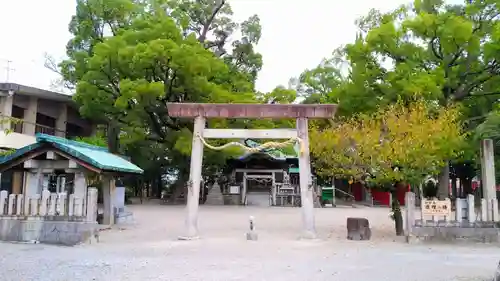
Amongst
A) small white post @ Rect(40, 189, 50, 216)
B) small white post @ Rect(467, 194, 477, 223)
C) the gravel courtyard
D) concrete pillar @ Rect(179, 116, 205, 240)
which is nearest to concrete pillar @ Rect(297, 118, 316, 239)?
the gravel courtyard

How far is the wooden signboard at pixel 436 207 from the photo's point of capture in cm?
1318

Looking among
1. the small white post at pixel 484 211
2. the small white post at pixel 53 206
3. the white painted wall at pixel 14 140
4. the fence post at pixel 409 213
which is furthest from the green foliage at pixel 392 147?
the white painted wall at pixel 14 140

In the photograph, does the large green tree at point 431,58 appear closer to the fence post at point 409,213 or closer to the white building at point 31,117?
the fence post at point 409,213

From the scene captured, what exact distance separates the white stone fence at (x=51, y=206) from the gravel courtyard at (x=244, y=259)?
1.00 meters

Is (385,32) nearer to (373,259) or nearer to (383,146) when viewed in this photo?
(383,146)

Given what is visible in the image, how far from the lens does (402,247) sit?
1217 centimetres

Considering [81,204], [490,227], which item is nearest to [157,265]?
[81,204]

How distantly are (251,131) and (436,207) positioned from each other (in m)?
6.13

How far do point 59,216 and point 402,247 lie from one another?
9854mm

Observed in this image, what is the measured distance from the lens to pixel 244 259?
10.0 m

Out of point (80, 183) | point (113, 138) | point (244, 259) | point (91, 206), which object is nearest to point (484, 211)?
point (244, 259)

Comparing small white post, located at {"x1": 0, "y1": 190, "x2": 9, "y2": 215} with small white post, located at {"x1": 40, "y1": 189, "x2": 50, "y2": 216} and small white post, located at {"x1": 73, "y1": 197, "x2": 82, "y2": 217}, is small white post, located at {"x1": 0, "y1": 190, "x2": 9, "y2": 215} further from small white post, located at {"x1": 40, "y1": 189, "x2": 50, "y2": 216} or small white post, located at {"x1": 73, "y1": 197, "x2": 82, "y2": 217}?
small white post, located at {"x1": 73, "y1": 197, "x2": 82, "y2": 217}

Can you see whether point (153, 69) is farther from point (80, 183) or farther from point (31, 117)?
point (80, 183)

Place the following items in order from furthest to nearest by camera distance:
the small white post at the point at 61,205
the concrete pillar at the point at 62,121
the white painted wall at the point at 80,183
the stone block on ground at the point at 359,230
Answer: the concrete pillar at the point at 62,121
the white painted wall at the point at 80,183
the stone block on ground at the point at 359,230
the small white post at the point at 61,205
